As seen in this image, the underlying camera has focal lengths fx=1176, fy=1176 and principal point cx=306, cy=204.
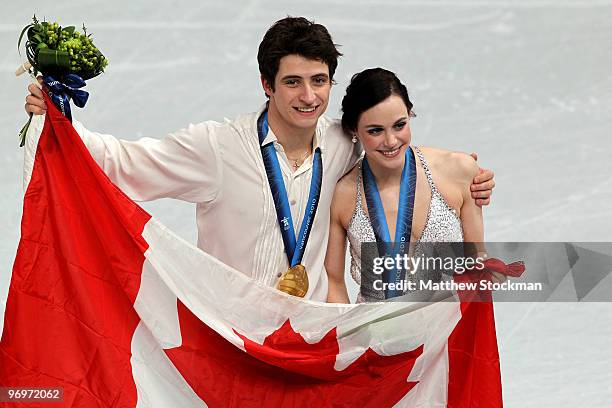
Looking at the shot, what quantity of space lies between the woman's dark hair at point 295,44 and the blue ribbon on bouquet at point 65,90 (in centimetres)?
56

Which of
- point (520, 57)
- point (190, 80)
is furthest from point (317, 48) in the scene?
point (520, 57)

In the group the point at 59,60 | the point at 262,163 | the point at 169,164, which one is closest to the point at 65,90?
the point at 59,60

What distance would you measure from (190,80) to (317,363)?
11.3 ft

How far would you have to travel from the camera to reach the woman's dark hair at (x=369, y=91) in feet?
11.6

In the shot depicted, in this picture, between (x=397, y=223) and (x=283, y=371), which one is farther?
(x=397, y=223)

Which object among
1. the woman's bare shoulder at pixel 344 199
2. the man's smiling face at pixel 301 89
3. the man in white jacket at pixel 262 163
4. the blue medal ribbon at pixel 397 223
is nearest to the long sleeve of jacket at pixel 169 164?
the man in white jacket at pixel 262 163

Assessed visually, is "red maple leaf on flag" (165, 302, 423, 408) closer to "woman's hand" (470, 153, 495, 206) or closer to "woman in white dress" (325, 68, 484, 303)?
"woman in white dress" (325, 68, 484, 303)

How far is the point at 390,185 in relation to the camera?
3668 millimetres

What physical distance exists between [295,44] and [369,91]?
0.86 feet

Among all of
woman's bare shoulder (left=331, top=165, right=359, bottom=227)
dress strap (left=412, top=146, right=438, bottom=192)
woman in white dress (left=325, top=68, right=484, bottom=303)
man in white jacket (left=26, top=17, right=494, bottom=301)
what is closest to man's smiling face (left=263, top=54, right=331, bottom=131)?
man in white jacket (left=26, top=17, right=494, bottom=301)

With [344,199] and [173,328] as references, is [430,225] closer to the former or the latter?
[344,199]

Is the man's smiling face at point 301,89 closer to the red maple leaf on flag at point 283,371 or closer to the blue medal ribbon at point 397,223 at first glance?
the blue medal ribbon at point 397,223

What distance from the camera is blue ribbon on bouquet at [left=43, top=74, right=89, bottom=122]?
11.2 feet

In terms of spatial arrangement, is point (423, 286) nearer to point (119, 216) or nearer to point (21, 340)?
point (119, 216)
